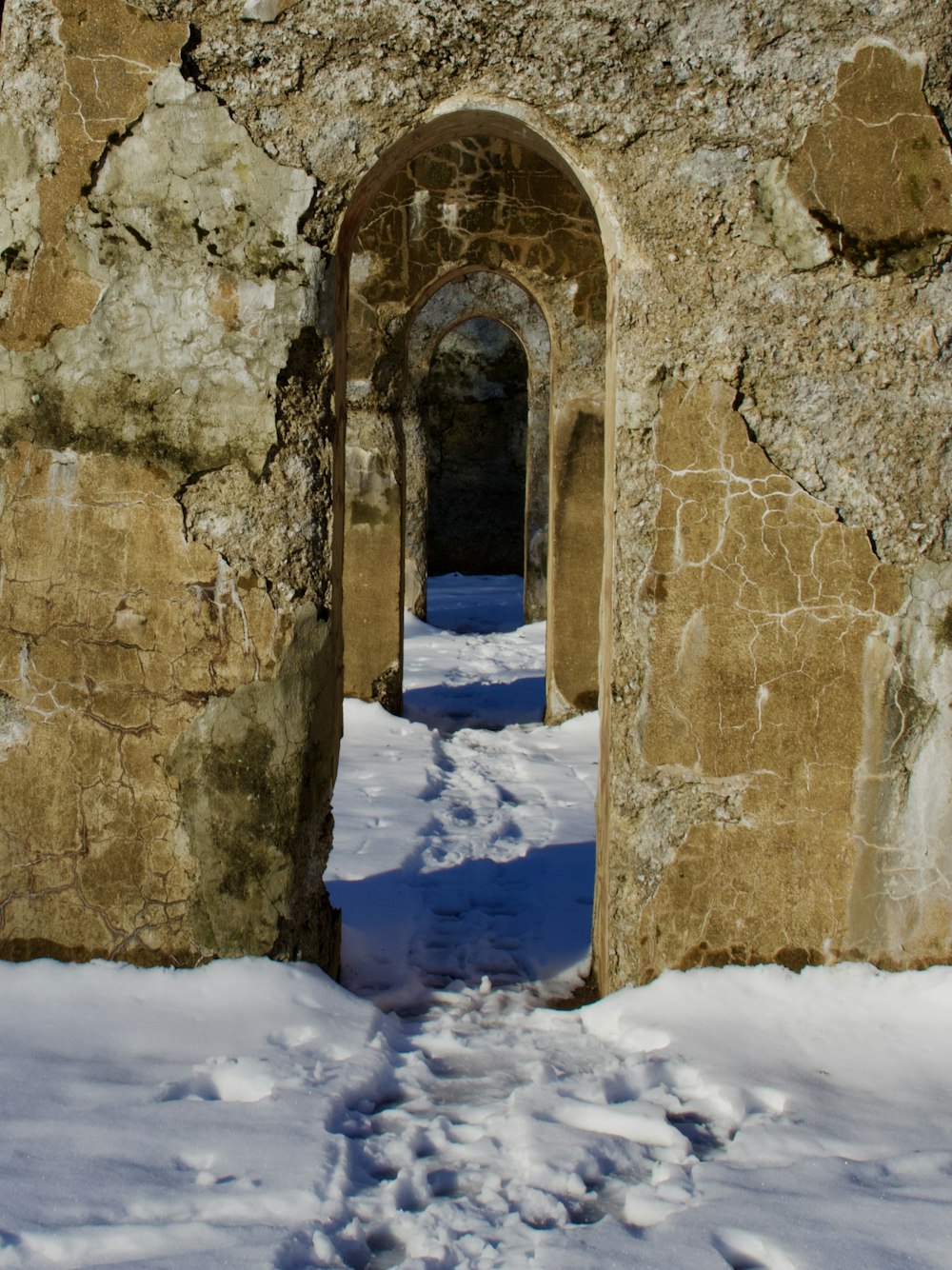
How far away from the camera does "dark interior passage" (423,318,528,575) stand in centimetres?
1284

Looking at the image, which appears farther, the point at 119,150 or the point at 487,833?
the point at 487,833

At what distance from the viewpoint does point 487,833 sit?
3791 mm

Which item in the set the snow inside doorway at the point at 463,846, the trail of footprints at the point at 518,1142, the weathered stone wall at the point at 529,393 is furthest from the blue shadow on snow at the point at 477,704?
the trail of footprints at the point at 518,1142

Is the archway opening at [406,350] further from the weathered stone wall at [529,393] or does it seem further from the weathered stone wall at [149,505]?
the weathered stone wall at [149,505]

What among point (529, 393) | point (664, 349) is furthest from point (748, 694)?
point (529, 393)

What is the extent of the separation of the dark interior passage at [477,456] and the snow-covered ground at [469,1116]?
34.6 feet

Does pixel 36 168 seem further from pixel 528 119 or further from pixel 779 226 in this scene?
pixel 779 226

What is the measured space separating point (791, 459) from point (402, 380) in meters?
3.80

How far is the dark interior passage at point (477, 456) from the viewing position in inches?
506

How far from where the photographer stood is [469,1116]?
6.25ft

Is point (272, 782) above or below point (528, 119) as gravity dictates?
below

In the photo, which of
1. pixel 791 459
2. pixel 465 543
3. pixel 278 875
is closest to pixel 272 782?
pixel 278 875

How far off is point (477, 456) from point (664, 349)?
36.3 ft

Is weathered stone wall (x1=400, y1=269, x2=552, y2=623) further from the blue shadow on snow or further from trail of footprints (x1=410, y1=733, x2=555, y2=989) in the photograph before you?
trail of footprints (x1=410, y1=733, x2=555, y2=989)
